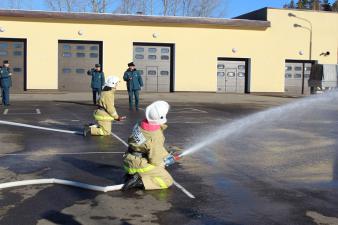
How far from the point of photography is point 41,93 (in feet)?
108

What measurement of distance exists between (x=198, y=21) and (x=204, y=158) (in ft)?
93.6

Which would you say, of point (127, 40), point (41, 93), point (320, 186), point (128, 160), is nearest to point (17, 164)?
point (128, 160)

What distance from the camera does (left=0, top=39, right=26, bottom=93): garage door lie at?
1326 inches

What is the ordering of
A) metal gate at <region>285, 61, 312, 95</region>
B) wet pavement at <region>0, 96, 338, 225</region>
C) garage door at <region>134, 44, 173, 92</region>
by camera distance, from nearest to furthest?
1. wet pavement at <region>0, 96, 338, 225</region>
2. garage door at <region>134, 44, 173, 92</region>
3. metal gate at <region>285, 61, 312, 95</region>

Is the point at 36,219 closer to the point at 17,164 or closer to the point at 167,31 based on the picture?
the point at 17,164

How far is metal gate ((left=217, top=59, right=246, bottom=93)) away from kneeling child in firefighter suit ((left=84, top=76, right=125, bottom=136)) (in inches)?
1067

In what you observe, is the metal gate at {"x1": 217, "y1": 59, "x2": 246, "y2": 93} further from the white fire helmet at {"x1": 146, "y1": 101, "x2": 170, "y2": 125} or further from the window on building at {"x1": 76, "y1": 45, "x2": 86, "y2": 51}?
the white fire helmet at {"x1": 146, "y1": 101, "x2": 170, "y2": 125}

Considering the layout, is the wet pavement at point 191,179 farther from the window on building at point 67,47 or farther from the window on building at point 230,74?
the window on building at point 230,74

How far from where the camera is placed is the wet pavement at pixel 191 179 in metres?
5.46

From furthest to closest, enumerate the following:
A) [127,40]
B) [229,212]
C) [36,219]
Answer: [127,40], [229,212], [36,219]

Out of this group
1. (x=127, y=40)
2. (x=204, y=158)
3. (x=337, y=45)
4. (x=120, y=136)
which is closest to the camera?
(x=204, y=158)

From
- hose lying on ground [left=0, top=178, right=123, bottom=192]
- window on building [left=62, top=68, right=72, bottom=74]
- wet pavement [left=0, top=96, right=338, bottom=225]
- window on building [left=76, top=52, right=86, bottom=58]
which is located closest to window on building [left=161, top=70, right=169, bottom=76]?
window on building [left=76, top=52, right=86, bottom=58]

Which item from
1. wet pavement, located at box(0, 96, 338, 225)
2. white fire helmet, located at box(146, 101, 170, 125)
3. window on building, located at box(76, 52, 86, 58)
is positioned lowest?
wet pavement, located at box(0, 96, 338, 225)

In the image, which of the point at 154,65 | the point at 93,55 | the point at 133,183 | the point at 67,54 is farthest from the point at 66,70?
the point at 133,183
